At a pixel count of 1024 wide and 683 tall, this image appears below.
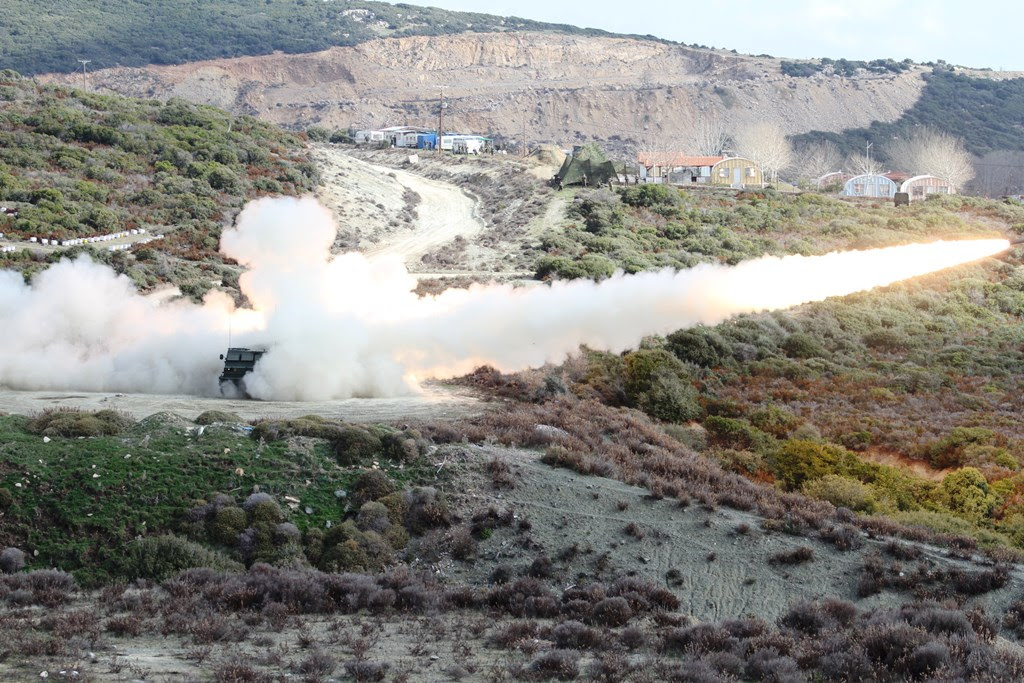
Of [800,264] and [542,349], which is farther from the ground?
[800,264]

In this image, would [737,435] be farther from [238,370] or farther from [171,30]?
[171,30]

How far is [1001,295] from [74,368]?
4557cm

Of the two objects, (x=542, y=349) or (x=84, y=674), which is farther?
(x=542, y=349)

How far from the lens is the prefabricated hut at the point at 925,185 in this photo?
338 feet

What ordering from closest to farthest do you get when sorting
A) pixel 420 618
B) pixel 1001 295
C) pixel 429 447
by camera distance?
pixel 420 618 → pixel 429 447 → pixel 1001 295

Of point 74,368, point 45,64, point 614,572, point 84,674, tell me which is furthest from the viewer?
point 45,64

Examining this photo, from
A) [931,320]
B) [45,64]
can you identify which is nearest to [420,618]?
[931,320]

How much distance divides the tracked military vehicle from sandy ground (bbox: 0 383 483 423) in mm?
541

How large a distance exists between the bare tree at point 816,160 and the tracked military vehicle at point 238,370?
102344 mm

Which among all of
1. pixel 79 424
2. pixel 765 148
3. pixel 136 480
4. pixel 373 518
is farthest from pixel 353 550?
pixel 765 148

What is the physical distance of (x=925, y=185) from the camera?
10450 cm

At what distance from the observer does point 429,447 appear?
25.4 m

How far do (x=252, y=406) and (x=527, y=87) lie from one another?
14178 centimetres

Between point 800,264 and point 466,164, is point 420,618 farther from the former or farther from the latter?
point 466,164
